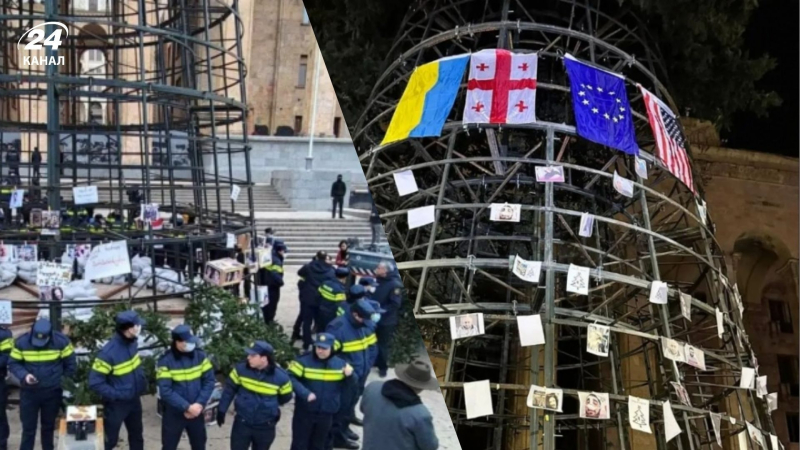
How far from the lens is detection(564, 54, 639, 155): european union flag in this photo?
7219 millimetres

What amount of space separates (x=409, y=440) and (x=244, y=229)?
5247 millimetres

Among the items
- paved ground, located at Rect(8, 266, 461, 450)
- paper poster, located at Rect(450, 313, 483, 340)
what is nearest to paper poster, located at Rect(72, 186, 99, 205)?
paved ground, located at Rect(8, 266, 461, 450)

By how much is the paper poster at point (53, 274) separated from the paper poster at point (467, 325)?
3309mm

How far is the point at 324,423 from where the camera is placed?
350cm

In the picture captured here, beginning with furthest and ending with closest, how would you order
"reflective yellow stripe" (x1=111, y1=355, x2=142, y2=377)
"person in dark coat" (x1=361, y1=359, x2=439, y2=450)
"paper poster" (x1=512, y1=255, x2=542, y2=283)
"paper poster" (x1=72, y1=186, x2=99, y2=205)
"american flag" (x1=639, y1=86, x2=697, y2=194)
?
"american flag" (x1=639, y1=86, x2=697, y2=194) < "paper poster" (x1=72, y1=186, x2=99, y2=205) < "paper poster" (x1=512, y1=255, x2=542, y2=283) < "reflective yellow stripe" (x1=111, y1=355, x2=142, y2=377) < "person in dark coat" (x1=361, y1=359, x2=439, y2=450)

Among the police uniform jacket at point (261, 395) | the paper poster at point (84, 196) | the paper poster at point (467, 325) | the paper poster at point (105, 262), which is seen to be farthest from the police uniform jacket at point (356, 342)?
the paper poster at point (84, 196)

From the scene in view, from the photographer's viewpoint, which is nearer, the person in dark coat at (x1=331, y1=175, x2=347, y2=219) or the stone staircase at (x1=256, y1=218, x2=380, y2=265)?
the stone staircase at (x1=256, y1=218, x2=380, y2=265)

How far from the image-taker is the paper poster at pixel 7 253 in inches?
150

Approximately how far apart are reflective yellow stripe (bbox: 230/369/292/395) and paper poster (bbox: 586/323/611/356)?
3.12m

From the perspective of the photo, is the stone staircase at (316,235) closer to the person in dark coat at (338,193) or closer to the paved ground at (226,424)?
the person in dark coat at (338,193)

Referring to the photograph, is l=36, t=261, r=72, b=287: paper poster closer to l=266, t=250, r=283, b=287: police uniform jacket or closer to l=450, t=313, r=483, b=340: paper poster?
l=266, t=250, r=283, b=287: police uniform jacket

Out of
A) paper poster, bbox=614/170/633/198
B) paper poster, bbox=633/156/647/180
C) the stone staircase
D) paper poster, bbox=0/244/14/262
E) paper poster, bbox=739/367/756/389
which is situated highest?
paper poster, bbox=633/156/647/180

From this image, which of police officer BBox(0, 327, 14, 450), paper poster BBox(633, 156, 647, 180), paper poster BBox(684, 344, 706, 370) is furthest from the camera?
paper poster BBox(633, 156, 647, 180)

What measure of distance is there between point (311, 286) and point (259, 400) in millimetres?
915
